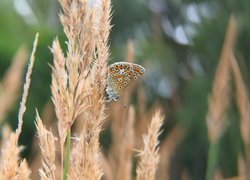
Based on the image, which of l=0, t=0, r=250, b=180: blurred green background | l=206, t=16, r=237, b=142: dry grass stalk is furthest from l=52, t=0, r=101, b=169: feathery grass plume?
l=0, t=0, r=250, b=180: blurred green background

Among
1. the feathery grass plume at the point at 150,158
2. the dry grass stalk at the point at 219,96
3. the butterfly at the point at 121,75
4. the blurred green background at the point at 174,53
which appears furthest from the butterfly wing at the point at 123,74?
the blurred green background at the point at 174,53

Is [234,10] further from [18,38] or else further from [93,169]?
[93,169]

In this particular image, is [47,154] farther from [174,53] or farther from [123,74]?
[174,53]

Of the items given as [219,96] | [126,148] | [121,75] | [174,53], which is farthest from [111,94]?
[174,53]

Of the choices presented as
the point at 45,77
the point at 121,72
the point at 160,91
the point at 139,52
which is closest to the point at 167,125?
the point at 160,91

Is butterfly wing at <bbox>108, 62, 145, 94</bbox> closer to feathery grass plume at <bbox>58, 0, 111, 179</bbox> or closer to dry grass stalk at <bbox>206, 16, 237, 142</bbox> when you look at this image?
feathery grass plume at <bbox>58, 0, 111, 179</bbox>
